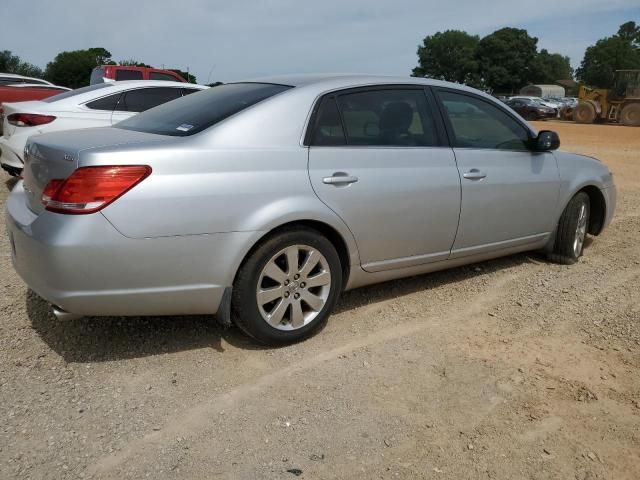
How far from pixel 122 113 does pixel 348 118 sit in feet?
15.4

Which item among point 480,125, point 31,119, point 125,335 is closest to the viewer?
point 125,335

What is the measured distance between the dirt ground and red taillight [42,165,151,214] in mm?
927

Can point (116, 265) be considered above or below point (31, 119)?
below

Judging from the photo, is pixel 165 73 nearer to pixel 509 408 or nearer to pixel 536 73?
pixel 509 408

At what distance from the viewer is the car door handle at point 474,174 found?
4.20 m

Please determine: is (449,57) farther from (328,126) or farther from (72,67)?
(328,126)

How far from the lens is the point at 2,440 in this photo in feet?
8.61

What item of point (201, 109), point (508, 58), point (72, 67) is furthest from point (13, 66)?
point (508, 58)

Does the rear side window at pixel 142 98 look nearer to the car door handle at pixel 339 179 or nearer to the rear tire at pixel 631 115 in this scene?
the car door handle at pixel 339 179

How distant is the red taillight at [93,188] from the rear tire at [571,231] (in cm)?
368

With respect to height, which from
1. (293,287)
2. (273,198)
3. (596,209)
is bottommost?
(293,287)

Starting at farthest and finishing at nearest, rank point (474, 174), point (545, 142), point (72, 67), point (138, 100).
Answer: point (72, 67), point (138, 100), point (545, 142), point (474, 174)

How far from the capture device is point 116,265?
2.92 meters

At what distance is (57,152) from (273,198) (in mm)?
1125
